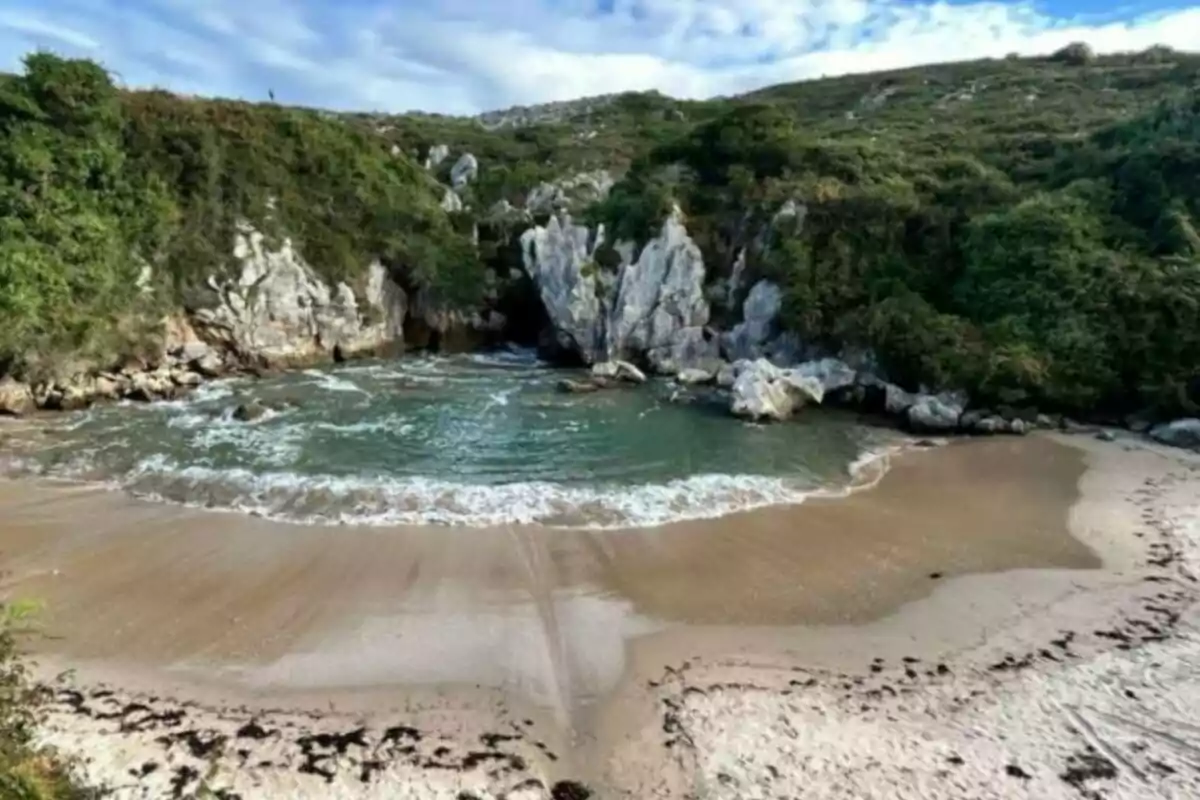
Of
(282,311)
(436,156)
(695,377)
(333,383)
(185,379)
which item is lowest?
(333,383)

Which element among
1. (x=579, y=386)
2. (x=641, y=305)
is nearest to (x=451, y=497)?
(x=579, y=386)

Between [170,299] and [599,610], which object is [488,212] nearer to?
[170,299]

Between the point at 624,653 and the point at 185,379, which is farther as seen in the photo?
the point at 185,379

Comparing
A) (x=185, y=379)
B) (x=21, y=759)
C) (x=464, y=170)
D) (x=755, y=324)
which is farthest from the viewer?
(x=464, y=170)

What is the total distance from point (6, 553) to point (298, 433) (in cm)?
918

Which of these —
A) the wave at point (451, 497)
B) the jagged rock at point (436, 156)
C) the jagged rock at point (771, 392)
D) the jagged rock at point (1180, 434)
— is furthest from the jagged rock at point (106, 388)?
the jagged rock at point (436, 156)

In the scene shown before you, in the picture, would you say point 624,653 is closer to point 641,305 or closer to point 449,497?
point 449,497

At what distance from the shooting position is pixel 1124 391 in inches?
1006

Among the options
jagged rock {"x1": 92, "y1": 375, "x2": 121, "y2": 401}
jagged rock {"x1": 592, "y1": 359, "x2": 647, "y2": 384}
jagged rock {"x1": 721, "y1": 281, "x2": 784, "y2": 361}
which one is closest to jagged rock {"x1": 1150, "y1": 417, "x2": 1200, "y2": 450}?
jagged rock {"x1": 721, "y1": 281, "x2": 784, "y2": 361}

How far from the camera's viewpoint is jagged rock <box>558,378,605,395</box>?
98.7ft

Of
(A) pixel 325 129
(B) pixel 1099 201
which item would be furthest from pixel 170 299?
(B) pixel 1099 201

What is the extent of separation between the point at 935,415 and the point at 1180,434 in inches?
259

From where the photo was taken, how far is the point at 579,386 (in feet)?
99.9

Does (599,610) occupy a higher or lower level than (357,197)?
lower
